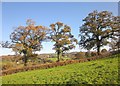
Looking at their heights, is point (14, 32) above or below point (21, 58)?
above

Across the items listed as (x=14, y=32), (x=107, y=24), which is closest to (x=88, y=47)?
(x=107, y=24)

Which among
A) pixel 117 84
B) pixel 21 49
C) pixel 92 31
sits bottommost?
pixel 117 84

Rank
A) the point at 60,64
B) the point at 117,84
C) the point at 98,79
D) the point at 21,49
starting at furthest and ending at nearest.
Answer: the point at 21,49 → the point at 60,64 → the point at 98,79 → the point at 117,84

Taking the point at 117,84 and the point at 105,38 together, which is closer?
the point at 117,84

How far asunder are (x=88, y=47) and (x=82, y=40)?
8.31ft

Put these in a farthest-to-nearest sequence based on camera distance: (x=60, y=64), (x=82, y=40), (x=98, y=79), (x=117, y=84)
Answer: (x=82, y=40) → (x=60, y=64) → (x=98, y=79) → (x=117, y=84)

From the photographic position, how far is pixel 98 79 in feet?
62.3

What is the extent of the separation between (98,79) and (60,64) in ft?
61.9

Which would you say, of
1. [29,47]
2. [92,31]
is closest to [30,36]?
[29,47]

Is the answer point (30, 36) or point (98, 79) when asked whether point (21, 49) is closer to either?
point (30, 36)

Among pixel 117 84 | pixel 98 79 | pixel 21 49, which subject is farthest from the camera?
pixel 21 49

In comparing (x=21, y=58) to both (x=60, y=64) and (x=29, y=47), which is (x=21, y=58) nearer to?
(x=29, y=47)

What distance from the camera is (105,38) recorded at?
59.6 metres

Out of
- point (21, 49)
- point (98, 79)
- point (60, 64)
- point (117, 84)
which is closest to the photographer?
point (117, 84)
